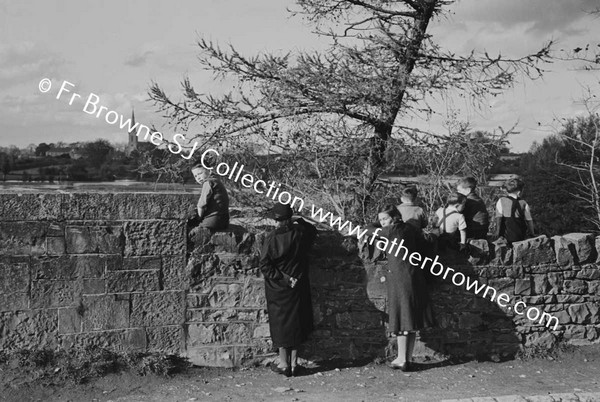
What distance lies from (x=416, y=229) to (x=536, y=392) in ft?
5.84

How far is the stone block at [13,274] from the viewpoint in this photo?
5547 mm

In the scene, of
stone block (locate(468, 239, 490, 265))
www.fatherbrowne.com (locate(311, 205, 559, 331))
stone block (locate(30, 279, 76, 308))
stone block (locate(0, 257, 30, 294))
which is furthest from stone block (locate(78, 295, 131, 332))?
stone block (locate(468, 239, 490, 265))

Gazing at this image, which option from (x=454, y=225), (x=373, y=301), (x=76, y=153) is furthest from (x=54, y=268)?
(x=76, y=153)

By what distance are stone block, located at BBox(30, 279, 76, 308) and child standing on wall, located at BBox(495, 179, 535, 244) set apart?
4432mm

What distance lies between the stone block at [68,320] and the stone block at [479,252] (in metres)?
3.81

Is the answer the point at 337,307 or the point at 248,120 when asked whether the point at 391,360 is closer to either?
the point at 337,307

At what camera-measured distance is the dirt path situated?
530cm

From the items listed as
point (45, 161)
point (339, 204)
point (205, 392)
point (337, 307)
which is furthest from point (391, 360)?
point (45, 161)

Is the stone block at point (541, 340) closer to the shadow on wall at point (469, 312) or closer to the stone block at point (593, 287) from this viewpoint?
the shadow on wall at point (469, 312)

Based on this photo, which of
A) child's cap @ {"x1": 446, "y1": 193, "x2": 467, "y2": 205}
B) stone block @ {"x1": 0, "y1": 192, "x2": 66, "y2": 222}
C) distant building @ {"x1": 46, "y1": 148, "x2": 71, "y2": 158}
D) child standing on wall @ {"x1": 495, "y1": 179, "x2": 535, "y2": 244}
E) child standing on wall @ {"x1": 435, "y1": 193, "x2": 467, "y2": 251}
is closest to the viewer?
stone block @ {"x1": 0, "y1": 192, "x2": 66, "y2": 222}

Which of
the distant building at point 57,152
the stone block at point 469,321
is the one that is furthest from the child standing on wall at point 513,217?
the distant building at point 57,152

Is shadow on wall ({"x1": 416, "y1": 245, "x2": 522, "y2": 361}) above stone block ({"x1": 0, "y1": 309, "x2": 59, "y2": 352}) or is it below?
above

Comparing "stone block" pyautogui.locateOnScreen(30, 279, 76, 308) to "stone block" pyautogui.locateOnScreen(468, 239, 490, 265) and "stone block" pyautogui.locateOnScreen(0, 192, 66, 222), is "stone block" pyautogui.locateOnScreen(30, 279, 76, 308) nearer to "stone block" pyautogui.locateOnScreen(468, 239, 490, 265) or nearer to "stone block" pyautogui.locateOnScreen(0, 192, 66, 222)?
"stone block" pyautogui.locateOnScreen(0, 192, 66, 222)

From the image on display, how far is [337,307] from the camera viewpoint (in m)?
6.11
